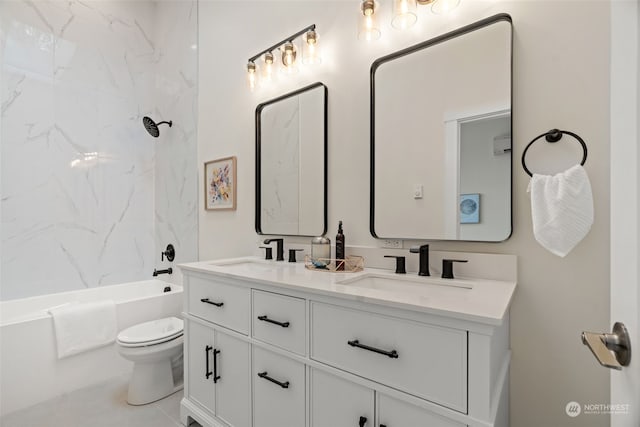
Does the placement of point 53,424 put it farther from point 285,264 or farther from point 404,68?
point 404,68

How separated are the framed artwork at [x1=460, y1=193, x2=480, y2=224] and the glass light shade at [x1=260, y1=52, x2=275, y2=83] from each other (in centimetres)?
147

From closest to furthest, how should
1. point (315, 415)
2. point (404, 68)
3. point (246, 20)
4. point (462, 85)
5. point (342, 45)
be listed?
point (315, 415) → point (462, 85) → point (404, 68) → point (342, 45) → point (246, 20)

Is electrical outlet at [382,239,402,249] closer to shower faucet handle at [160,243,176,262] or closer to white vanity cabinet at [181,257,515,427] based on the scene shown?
white vanity cabinet at [181,257,515,427]

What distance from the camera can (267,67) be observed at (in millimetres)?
2068

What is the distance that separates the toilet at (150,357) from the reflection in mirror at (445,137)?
4.91ft

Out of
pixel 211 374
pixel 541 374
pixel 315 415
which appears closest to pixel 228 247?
pixel 211 374

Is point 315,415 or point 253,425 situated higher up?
point 315,415

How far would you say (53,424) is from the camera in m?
1.79

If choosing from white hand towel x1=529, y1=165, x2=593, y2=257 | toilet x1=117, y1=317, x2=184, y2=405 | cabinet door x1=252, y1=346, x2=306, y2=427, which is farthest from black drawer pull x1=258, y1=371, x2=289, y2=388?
white hand towel x1=529, y1=165, x2=593, y2=257

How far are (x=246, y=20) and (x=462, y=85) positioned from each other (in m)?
1.71

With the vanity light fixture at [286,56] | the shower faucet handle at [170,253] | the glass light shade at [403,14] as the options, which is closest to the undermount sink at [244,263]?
the vanity light fixture at [286,56]

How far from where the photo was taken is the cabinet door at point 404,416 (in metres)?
0.88

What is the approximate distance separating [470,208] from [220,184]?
1831 mm

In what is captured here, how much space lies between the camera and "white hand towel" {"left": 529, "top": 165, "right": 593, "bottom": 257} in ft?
3.27
